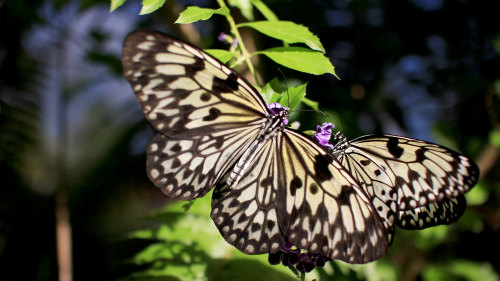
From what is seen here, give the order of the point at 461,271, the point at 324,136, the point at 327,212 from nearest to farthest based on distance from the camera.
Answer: the point at 327,212 < the point at 324,136 < the point at 461,271

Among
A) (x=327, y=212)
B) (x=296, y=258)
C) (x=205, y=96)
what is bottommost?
(x=296, y=258)

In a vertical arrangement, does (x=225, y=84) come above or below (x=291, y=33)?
below

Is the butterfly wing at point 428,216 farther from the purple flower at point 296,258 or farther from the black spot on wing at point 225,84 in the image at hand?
the black spot on wing at point 225,84

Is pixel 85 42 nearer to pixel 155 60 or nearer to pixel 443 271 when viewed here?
pixel 155 60

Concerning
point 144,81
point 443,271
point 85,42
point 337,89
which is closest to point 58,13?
point 85,42

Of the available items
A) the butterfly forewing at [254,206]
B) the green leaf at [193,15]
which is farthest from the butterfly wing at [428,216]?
the green leaf at [193,15]

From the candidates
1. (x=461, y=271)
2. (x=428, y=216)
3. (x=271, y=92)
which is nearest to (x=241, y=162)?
(x=271, y=92)

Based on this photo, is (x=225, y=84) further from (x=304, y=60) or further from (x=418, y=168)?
(x=418, y=168)

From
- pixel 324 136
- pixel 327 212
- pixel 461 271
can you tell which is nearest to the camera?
pixel 327 212

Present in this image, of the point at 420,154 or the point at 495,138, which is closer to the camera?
the point at 420,154
